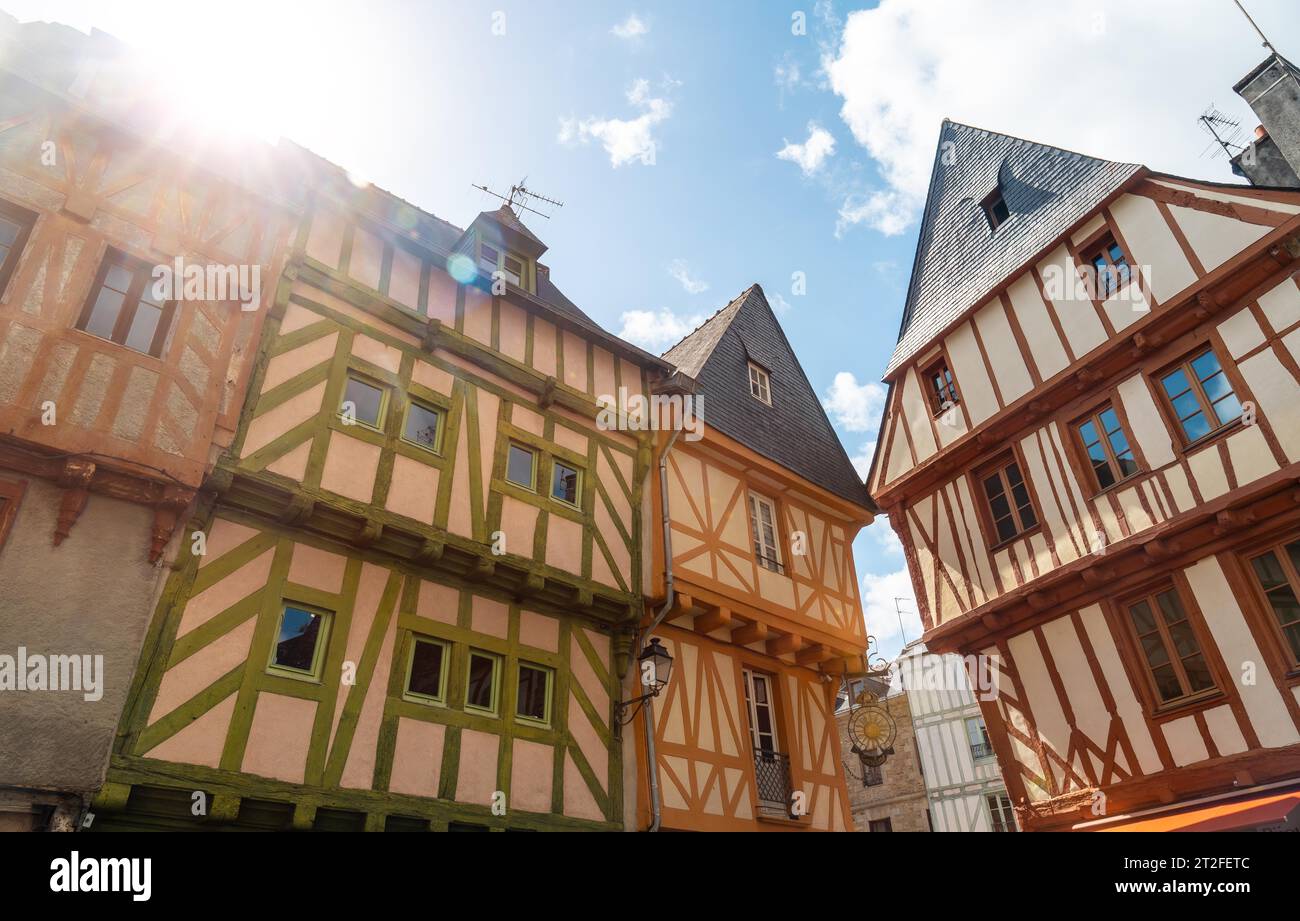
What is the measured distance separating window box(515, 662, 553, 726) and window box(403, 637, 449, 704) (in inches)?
31.3

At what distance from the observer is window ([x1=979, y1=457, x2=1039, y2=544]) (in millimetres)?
11148

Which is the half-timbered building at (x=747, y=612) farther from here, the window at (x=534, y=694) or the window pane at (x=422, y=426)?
the window pane at (x=422, y=426)

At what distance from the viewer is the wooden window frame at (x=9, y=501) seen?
5781 millimetres

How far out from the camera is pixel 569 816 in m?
7.86

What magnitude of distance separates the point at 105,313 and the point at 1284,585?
11.1 m

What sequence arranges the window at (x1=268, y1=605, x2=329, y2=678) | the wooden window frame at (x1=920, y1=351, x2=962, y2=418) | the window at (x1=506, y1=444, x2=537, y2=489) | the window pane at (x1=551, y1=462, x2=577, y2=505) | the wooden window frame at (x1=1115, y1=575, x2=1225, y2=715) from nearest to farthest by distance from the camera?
the window at (x1=268, y1=605, x2=329, y2=678)
the wooden window frame at (x1=1115, y1=575, x2=1225, y2=715)
the window at (x1=506, y1=444, x2=537, y2=489)
the window pane at (x1=551, y1=462, x2=577, y2=505)
the wooden window frame at (x1=920, y1=351, x2=962, y2=418)

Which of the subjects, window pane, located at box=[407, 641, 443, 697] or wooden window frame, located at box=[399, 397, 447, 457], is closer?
window pane, located at box=[407, 641, 443, 697]

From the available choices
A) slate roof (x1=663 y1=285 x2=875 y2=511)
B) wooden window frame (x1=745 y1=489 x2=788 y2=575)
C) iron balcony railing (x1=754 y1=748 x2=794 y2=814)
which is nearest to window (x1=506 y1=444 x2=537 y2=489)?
slate roof (x1=663 y1=285 x2=875 y2=511)

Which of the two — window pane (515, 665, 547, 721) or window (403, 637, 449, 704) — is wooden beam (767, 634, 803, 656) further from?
window (403, 637, 449, 704)

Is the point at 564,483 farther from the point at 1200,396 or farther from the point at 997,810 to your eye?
the point at 997,810

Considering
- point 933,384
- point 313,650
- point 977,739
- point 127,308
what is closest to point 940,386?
point 933,384

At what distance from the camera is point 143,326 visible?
22.7ft

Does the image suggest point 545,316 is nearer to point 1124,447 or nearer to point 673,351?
point 673,351
